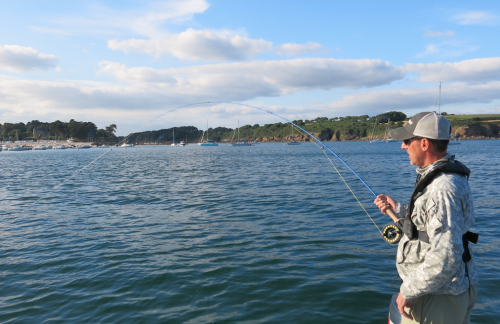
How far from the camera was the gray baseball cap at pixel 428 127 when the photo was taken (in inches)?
117

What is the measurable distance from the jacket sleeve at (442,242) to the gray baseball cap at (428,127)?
0.59 m

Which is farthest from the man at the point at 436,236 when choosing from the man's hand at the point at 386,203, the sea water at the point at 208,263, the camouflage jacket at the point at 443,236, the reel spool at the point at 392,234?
the sea water at the point at 208,263

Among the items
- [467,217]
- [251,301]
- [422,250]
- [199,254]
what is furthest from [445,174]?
[199,254]

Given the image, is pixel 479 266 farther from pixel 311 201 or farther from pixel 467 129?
pixel 467 129

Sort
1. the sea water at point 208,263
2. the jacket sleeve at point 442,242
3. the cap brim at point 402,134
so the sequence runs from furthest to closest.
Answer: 1. the sea water at point 208,263
2. the cap brim at point 402,134
3. the jacket sleeve at point 442,242

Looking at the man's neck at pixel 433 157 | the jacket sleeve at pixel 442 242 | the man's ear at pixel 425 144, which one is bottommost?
the jacket sleeve at pixel 442 242

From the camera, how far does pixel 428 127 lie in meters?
3.02

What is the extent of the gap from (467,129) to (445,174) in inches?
7682

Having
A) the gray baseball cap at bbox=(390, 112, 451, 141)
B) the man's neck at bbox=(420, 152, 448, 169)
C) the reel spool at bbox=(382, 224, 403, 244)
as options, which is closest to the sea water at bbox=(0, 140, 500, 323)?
the reel spool at bbox=(382, 224, 403, 244)

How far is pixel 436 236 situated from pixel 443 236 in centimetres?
5

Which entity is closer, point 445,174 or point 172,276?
point 445,174

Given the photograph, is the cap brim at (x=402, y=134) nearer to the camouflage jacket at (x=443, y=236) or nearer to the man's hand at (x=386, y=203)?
the camouflage jacket at (x=443, y=236)

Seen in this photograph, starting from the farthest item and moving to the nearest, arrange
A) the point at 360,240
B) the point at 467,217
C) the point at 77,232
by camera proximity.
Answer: the point at 77,232 → the point at 360,240 → the point at 467,217

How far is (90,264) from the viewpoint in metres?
8.12
